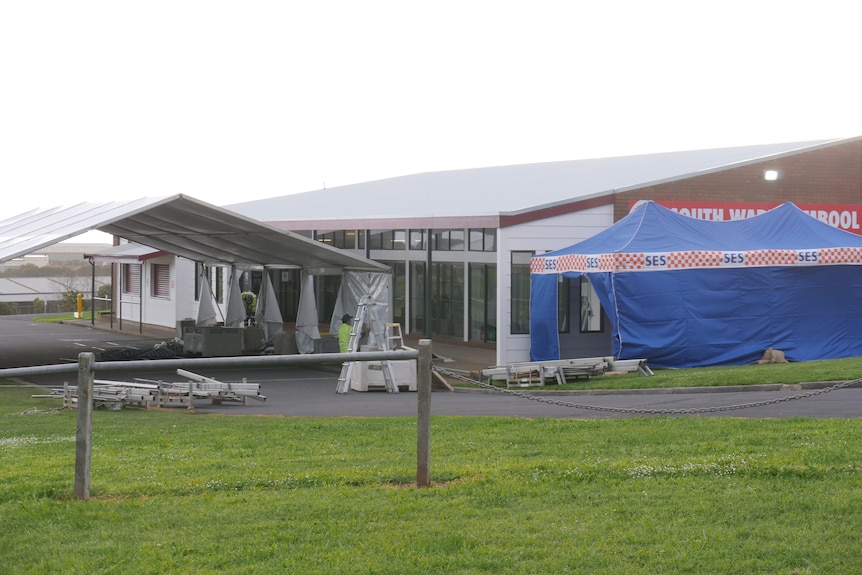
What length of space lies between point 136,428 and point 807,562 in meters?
10.00

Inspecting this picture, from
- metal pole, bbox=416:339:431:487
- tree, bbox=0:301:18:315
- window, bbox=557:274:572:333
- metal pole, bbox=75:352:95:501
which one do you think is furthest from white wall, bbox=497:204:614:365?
tree, bbox=0:301:18:315

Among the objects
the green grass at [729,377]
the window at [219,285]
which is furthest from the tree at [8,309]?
the green grass at [729,377]

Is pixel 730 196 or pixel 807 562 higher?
pixel 730 196

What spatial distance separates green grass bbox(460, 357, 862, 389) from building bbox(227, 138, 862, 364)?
4.44 m

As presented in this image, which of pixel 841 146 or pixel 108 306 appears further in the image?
pixel 108 306

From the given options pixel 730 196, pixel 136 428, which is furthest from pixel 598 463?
pixel 730 196

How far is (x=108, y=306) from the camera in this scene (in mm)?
57031

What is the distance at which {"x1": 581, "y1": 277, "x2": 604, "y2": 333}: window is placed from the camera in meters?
27.1

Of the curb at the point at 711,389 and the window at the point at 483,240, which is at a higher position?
the window at the point at 483,240

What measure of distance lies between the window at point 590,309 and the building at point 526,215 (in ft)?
0.08

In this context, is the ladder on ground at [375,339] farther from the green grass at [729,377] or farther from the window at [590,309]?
the window at [590,309]

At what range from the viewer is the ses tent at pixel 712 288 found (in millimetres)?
24031

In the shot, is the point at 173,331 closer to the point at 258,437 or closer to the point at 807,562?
the point at 258,437

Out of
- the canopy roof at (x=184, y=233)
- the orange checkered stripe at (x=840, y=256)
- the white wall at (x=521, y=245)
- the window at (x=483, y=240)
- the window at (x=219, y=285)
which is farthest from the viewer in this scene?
the window at (x=219, y=285)
